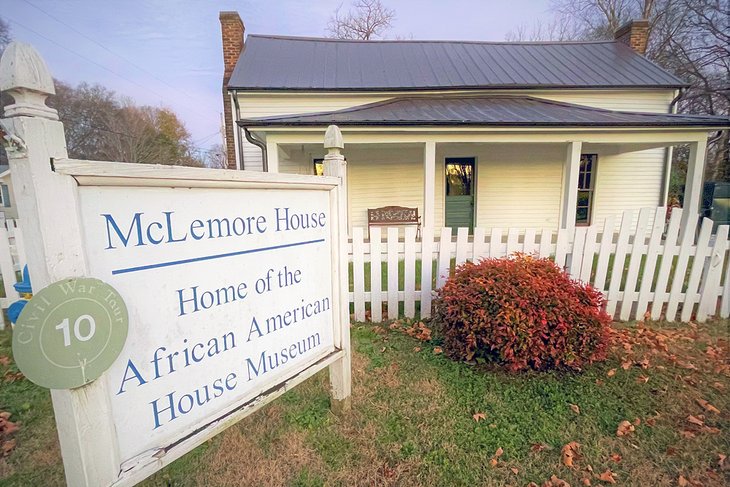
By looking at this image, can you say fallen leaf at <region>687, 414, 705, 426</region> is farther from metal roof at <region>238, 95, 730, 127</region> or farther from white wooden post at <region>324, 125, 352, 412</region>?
metal roof at <region>238, 95, 730, 127</region>

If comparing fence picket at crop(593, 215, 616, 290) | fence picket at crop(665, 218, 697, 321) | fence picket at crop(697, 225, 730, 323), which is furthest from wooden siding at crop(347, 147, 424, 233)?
fence picket at crop(697, 225, 730, 323)

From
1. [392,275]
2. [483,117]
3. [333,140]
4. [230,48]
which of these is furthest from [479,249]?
[230,48]

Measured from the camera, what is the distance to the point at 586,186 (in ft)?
34.4

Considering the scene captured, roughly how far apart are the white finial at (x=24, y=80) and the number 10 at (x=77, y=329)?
0.61 m

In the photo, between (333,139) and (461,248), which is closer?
(333,139)

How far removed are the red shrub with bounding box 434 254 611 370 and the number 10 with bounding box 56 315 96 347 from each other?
8.14 feet

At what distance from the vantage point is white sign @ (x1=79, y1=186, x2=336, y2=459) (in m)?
1.19

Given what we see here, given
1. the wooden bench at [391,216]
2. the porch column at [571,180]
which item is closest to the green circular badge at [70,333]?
the porch column at [571,180]

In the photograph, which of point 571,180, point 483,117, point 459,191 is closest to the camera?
point 483,117

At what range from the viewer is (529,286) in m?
2.76

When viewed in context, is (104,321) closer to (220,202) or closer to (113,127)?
(220,202)

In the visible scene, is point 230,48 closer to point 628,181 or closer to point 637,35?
point 628,181

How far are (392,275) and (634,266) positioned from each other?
2.75 meters

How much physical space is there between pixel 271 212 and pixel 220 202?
0.31 m
